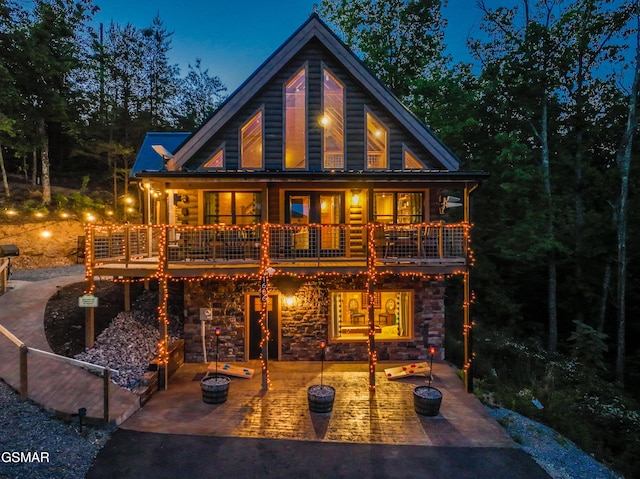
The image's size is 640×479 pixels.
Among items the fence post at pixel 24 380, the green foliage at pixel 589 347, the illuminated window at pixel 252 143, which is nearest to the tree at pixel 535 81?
the green foliage at pixel 589 347

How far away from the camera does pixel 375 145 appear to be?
13.2m

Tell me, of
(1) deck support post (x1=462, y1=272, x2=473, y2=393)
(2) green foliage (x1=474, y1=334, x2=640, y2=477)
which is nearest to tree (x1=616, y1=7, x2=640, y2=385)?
(2) green foliage (x1=474, y1=334, x2=640, y2=477)

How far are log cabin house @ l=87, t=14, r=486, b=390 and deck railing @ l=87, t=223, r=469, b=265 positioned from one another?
77mm

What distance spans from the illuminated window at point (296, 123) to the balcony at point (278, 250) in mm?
2716

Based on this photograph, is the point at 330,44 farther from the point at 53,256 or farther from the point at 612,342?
the point at 612,342

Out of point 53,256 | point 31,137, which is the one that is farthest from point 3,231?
point 31,137

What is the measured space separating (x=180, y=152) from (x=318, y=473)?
10.7 m

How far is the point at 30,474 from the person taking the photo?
594cm

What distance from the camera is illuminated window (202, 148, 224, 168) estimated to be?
42.0 ft

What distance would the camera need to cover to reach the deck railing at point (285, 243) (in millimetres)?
10523

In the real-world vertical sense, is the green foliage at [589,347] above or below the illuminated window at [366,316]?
below

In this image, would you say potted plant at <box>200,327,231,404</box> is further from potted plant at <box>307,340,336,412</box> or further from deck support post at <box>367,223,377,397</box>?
deck support post at <box>367,223,377,397</box>
